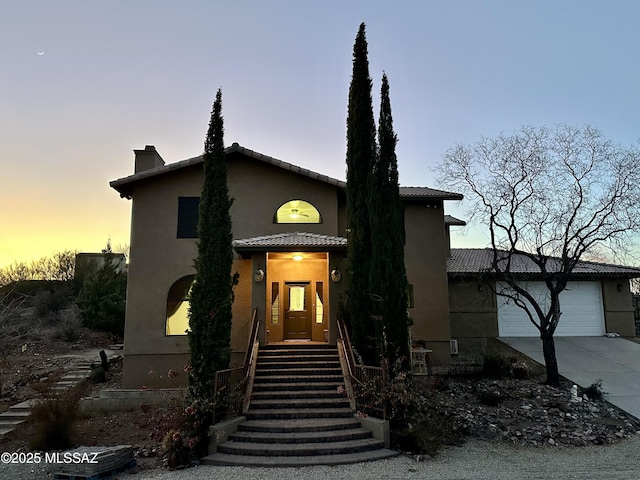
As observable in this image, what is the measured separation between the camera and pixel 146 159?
1470cm

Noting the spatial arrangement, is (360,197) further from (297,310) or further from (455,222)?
(455,222)

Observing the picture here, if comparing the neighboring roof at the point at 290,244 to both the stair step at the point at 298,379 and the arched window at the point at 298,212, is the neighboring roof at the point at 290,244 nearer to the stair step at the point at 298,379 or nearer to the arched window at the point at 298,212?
the arched window at the point at 298,212

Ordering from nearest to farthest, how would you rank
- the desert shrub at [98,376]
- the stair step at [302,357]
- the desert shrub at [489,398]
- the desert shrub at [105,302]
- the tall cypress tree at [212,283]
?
the tall cypress tree at [212,283], the desert shrub at [489,398], the stair step at [302,357], the desert shrub at [98,376], the desert shrub at [105,302]

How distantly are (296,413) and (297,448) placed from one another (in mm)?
1262

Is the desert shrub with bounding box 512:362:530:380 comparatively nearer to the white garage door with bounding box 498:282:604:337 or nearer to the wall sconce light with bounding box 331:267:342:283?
the white garage door with bounding box 498:282:604:337

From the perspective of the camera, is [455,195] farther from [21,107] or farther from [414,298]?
[21,107]

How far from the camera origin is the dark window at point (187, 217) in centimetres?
1324

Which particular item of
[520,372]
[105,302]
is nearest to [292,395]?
[520,372]

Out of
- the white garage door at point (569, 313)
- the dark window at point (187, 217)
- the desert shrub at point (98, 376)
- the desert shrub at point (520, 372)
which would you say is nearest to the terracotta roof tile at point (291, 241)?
the dark window at point (187, 217)

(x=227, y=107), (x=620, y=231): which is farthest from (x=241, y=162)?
(x=620, y=231)

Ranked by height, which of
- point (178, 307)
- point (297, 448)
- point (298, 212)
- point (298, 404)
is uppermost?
point (298, 212)

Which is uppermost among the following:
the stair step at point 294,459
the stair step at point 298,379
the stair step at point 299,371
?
the stair step at point 299,371

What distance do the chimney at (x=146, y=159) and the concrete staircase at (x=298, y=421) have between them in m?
7.75

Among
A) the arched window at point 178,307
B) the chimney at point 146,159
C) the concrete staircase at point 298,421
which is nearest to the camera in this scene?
the concrete staircase at point 298,421
